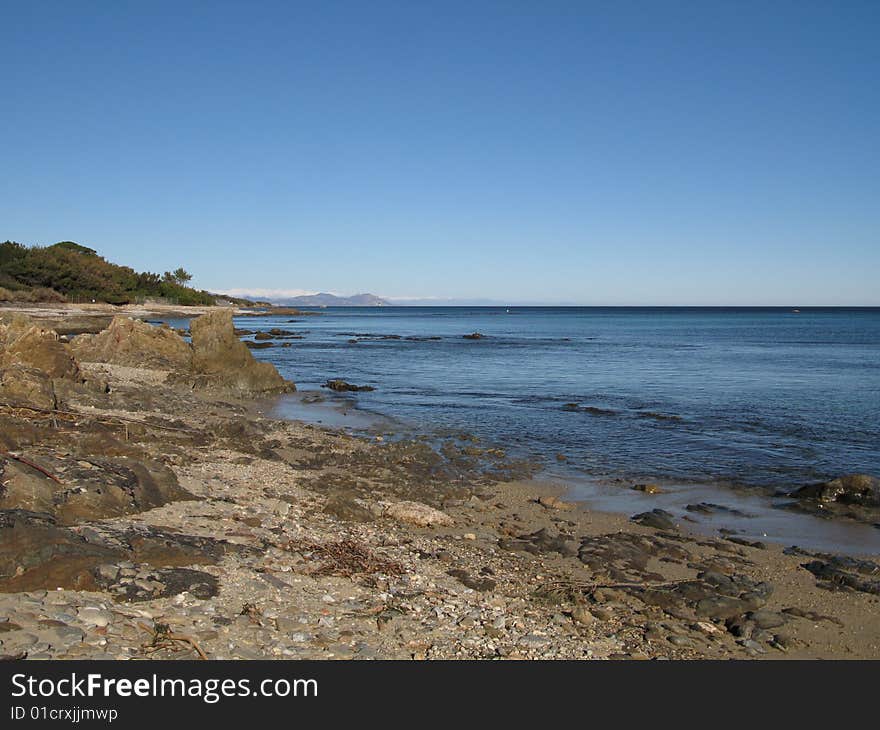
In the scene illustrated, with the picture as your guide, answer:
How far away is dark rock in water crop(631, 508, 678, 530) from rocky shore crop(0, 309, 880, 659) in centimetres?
6

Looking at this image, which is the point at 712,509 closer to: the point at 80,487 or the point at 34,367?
the point at 80,487

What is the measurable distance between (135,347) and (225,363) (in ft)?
18.4

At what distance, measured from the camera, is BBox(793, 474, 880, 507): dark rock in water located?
1343cm

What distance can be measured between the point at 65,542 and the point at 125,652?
206 centimetres

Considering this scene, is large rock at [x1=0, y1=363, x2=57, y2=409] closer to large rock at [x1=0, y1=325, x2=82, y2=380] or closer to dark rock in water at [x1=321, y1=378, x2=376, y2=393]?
large rock at [x1=0, y1=325, x2=82, y2=380]

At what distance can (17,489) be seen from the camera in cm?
791

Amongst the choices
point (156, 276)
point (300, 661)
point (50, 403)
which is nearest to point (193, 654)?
point (300, 661)

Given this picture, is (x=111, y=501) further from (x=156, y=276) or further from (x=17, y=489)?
(x=156, y=276)

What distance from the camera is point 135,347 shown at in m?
29.0

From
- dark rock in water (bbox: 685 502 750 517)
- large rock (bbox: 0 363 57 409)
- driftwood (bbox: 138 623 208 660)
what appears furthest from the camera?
Result: large rock (bbox: 0 363 57 409)

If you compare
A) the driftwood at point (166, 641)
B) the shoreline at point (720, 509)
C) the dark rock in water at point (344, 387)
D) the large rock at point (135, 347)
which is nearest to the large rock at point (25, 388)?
the driftwood at point (166, 641)

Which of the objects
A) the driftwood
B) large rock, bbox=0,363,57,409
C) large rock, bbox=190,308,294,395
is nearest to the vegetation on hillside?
large rock, bbox=190,308,294,395

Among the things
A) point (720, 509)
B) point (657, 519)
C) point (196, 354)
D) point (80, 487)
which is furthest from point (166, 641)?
point (196, 354)

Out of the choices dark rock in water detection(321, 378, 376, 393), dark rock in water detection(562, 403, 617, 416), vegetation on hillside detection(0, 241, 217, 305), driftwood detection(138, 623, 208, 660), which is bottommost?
dark rock in water detection(562, 403, 617, 416)
